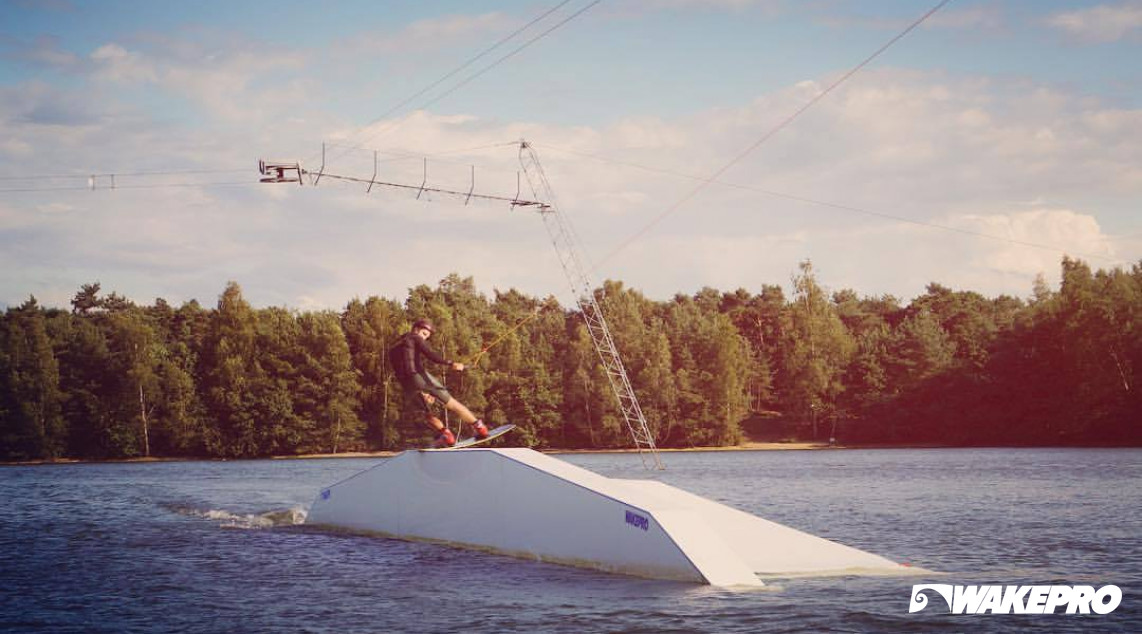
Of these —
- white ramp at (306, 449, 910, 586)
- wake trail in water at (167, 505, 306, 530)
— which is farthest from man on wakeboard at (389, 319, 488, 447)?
wake trail in water at (167, 505, 306, 530)

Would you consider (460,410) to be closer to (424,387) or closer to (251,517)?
(424,387)

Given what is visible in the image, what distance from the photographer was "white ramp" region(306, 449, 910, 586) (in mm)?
14930

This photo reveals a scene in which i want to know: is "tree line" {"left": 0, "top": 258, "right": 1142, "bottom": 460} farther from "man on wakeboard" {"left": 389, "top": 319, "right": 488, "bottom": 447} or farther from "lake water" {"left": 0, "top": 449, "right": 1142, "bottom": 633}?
"man on wakeboard" {"left": 389, "top": 319, "right": 488, "bottom": 447}

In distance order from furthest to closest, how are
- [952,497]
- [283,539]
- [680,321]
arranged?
[680,321], [952,497], [283,539]

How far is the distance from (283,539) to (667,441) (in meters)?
72.4

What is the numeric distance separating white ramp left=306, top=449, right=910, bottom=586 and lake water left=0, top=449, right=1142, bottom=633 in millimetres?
371

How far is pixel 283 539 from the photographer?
841 inches

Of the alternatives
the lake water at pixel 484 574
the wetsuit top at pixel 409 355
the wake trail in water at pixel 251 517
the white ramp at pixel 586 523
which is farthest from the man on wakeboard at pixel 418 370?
the wake trail in water at pixel 251 517

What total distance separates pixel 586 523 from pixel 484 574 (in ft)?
5.54

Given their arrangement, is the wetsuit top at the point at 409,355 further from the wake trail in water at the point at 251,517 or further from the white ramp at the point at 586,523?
the wake trail in water at the point at 251,517

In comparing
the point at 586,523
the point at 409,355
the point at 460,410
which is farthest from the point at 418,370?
the point at 586,523

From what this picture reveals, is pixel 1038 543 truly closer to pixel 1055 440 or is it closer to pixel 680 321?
pixel 1055 440

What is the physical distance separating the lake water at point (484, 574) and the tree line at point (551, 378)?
41.8 m

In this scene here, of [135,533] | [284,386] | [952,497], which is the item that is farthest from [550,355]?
[135,533]
